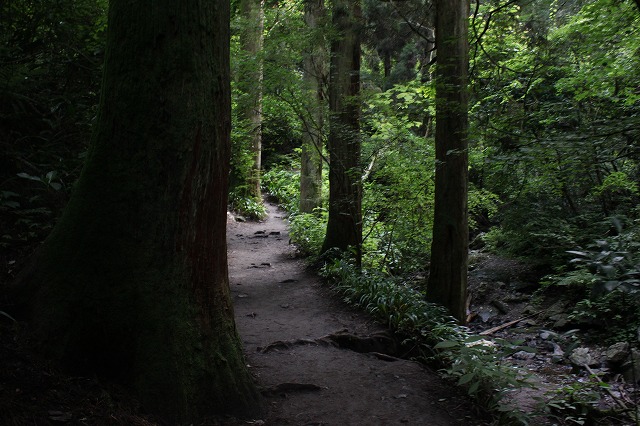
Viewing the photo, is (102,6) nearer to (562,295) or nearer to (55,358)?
(55,358)

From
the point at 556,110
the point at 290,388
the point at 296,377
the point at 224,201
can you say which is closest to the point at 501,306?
the point at 556,110

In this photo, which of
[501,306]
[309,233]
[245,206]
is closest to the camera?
[501,306]

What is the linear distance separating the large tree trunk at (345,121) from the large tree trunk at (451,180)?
2.55m

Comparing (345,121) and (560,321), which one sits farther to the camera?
(345,121)

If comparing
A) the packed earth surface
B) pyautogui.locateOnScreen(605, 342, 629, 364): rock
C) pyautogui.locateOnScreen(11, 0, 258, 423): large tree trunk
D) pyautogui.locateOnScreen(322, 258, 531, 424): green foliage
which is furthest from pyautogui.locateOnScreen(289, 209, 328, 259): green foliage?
pyautogui.locateOnScreen(11, 0, 258, 423): large tree trunk

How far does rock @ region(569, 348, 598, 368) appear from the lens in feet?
→ 21.8

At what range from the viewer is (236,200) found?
18984 millimetres

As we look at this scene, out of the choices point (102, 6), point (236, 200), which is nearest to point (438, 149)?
point (102, 6)

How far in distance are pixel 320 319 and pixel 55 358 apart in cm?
514

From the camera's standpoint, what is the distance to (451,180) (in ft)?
24.7

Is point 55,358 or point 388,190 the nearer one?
point 55,358

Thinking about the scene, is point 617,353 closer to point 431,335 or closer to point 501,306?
point 431,335

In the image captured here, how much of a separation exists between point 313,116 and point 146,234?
7926 mm

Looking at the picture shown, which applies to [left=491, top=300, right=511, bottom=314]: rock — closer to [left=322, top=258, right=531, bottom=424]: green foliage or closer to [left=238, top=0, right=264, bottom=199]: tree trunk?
[left=322, top=258, right=531, bottom=424]: green foliage
